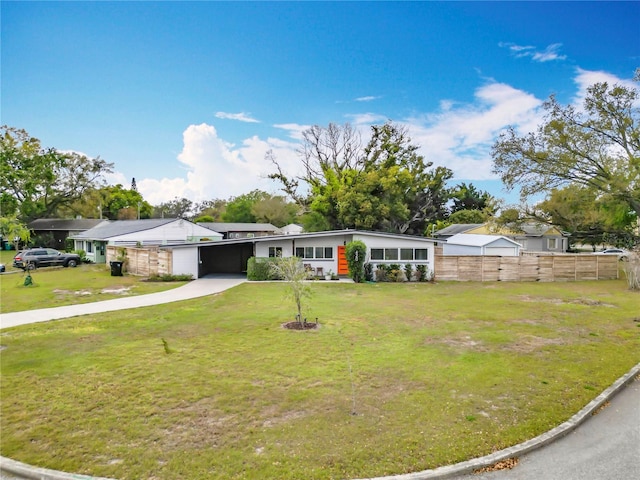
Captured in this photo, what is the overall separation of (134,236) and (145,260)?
8.69m

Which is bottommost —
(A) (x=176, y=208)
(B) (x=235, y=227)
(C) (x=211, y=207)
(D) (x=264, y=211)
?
(B) (x=235, y=227)

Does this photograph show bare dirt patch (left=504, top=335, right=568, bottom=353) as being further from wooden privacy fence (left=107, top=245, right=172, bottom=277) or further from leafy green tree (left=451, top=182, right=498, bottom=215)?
leafy green tree (left=451, top=182, right=498, bottom=215)

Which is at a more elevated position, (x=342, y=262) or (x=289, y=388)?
(x=342, y=262)

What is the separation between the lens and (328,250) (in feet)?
76.6

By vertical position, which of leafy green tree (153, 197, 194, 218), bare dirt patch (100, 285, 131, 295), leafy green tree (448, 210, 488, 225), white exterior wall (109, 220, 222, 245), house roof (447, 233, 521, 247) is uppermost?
leafy green tree (153, 197, 194, 218)

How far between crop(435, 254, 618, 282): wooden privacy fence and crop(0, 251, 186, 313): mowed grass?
16.0 metres

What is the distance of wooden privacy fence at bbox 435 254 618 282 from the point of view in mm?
22844

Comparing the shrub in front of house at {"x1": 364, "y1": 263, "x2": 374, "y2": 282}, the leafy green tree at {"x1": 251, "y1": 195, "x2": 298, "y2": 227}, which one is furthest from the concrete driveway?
the leafy green tree at {"x1": 251, "y1": 195, "x2": 298, "y2": 227}

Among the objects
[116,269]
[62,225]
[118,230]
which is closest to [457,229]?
[118,230]

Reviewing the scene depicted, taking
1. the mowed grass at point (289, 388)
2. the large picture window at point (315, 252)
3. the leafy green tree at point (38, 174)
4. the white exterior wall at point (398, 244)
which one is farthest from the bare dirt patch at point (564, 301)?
the leafy green tree at point (38, 174)

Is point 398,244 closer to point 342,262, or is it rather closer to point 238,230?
point 342,262

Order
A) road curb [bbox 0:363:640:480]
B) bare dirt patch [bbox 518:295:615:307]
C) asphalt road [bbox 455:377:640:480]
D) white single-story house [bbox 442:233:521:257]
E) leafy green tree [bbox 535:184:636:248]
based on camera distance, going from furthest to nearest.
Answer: white single-story house [bbox 442:233:521:257]
leafy green tree [bbox 535:184:636:248]
bare dirt patch [bbox 518:295:615:307]
asphalt road [bbox 455:377:640:480]
road curb [bbox 0:363:640:480]

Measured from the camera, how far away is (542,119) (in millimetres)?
23672

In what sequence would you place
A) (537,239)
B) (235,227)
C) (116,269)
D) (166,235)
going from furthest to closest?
(235,227), (537,239), (166,235), (116,269)
